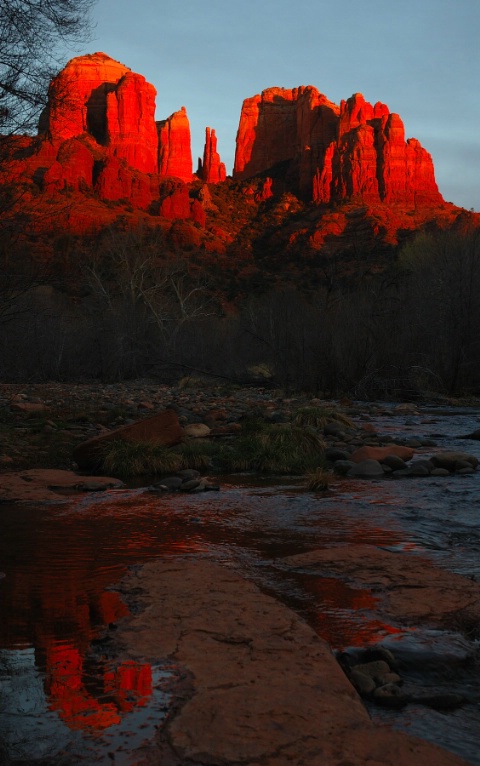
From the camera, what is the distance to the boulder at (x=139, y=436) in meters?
8.77

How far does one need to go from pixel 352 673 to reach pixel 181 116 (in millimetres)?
113060

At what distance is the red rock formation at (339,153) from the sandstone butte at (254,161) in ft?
0.47

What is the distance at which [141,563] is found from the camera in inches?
183

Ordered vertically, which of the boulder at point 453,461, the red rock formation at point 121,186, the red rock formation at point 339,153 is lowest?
the boulder at point 453,461

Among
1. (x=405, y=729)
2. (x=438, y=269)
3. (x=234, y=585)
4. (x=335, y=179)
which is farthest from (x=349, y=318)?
(x=335, y=179)

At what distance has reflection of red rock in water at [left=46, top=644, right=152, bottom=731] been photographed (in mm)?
2479

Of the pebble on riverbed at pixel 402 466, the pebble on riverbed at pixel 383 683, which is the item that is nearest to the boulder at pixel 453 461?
the pebble on riverbed at pixel 402 466

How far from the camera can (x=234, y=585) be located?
4070mm

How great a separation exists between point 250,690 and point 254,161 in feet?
356

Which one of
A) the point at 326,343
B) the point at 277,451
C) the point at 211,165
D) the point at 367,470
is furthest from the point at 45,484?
the point at 211,165

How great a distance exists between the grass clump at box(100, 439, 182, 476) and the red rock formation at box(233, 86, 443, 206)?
228 feet

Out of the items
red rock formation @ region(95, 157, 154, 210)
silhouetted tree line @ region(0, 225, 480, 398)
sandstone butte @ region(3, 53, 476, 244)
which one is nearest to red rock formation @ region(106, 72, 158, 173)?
sandstone butte @ region(3, 53, 476, 244)

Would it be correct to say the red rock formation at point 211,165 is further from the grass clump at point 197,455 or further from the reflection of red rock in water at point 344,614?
the reflection of red rock in water at point 344,614

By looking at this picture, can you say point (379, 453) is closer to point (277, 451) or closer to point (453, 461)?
point (453, 461)
